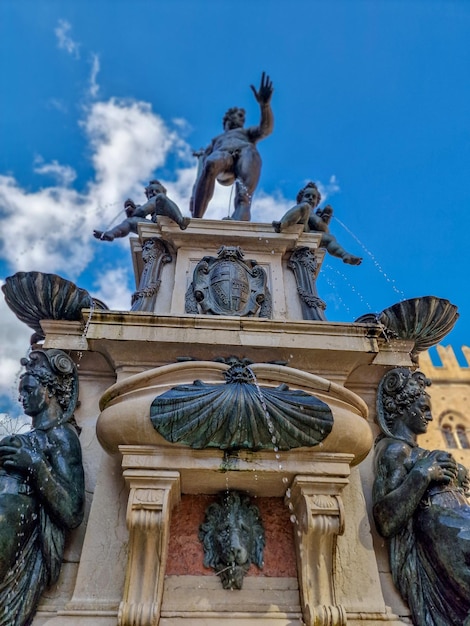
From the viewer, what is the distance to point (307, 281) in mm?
5305

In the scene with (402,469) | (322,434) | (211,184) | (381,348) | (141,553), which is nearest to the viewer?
(141,553)

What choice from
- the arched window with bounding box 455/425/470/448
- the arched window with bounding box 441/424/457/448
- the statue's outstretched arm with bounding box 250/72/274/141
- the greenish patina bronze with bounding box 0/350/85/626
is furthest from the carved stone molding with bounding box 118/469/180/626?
the arched window with bounding box 455/425/470/448

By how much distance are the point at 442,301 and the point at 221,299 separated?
2083mm

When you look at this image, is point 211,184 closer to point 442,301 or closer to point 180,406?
point 442,301

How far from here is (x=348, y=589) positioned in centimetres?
318

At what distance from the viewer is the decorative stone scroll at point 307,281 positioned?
496cm

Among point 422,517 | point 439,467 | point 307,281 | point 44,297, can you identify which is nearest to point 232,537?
point 422,517

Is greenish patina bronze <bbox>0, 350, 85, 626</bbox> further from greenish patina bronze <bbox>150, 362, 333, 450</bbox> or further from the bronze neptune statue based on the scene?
the bronze neptune statue

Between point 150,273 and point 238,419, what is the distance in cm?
258

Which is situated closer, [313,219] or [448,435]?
[313,219]

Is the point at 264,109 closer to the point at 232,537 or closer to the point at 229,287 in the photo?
the point at 229,287

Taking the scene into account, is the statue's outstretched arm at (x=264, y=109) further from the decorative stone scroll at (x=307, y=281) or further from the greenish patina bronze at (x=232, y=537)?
the greenish patina bronze at (x=232, y=537)

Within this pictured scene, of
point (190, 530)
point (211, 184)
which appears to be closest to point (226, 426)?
point (190, 530)

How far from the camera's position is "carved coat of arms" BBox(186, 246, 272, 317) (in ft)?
14.9
